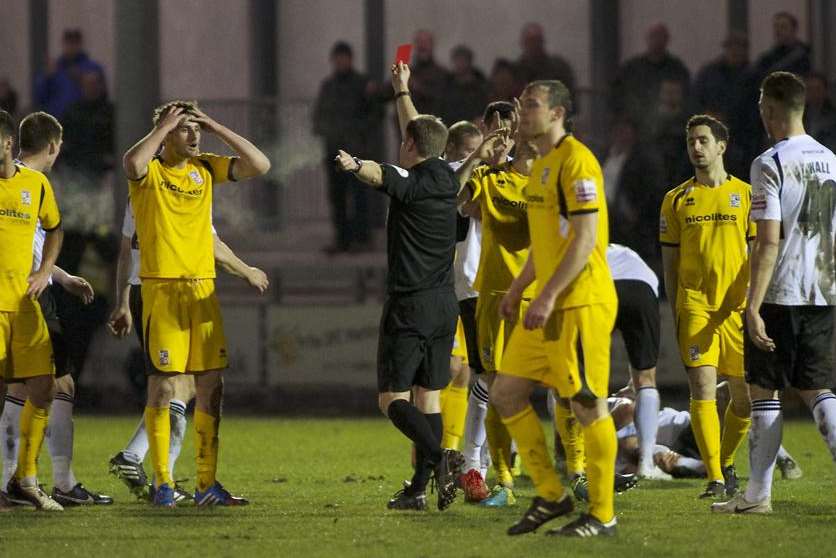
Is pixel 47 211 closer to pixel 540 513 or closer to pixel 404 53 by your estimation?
pixel 404 53

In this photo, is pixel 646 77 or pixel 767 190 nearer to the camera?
pixel 767 190

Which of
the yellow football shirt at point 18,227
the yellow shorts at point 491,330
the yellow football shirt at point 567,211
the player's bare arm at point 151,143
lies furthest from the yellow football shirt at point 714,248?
the yellow football shirt at point 18,227

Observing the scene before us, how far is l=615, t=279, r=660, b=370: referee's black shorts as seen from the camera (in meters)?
10.7

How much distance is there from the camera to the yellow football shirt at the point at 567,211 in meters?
7.18

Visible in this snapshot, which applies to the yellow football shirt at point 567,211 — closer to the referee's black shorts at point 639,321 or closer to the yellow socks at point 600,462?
the yellow socks at point 600,462

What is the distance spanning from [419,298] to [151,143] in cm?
166

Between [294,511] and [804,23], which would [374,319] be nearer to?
[804,23]

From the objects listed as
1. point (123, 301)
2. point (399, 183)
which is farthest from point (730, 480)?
point (123, 301)

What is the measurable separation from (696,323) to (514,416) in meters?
2.24

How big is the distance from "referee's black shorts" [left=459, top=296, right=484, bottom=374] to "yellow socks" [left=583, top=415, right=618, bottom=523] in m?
2.20

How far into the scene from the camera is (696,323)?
9336mm

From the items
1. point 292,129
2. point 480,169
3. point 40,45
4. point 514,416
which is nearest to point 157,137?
point 480,169

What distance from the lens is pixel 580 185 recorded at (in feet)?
23.5

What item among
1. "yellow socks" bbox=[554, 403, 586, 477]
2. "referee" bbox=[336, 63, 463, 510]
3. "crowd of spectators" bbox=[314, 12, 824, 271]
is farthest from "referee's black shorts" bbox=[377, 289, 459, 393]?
"crowd of spectators" bbox=[314, 12, 824, 271]
